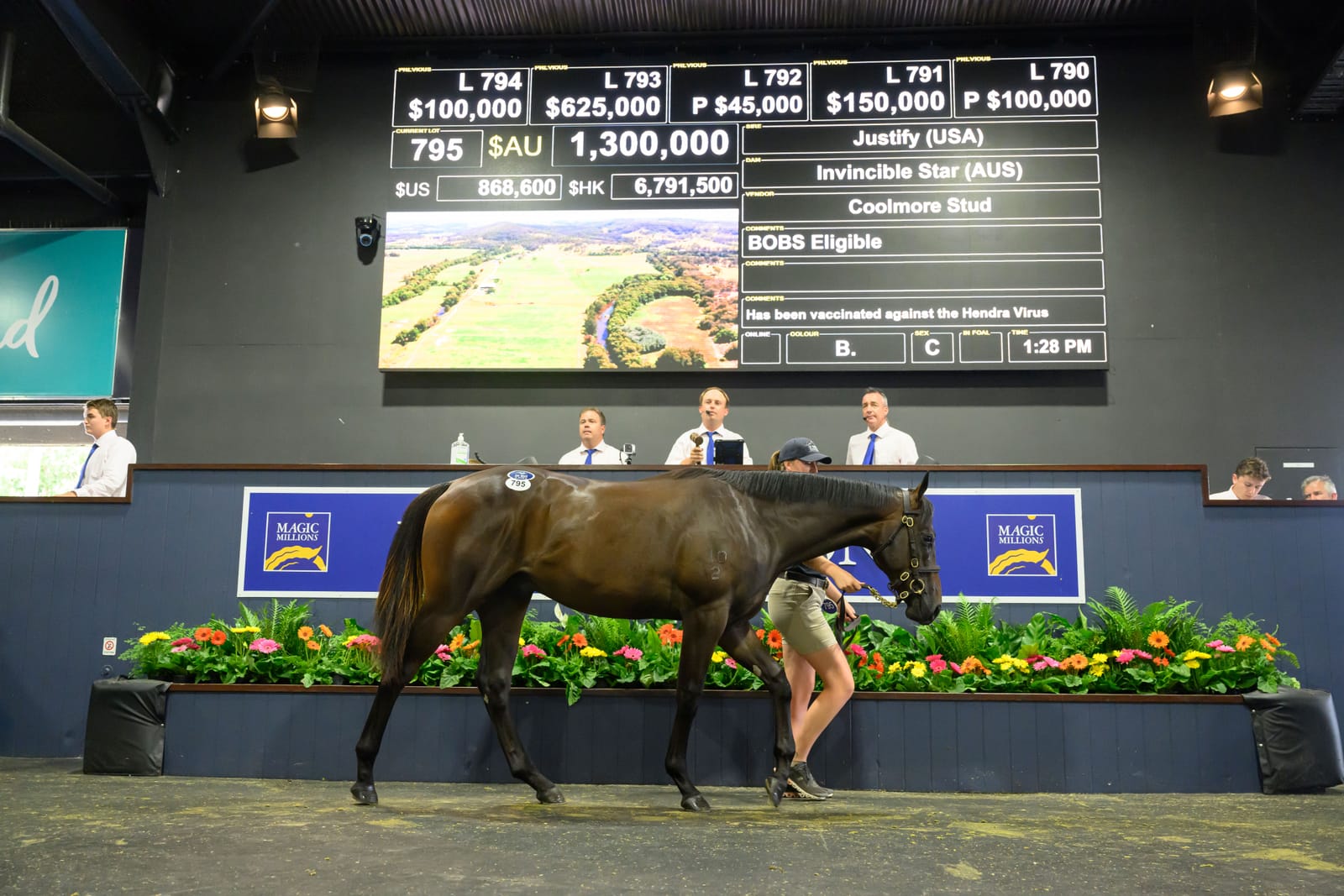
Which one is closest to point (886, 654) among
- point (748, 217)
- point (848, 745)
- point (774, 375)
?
point (848, 745)

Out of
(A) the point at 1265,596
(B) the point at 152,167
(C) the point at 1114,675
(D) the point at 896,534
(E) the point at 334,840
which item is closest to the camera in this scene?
Result: (E) the point at 334,840

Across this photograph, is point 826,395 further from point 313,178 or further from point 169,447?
point 169,447

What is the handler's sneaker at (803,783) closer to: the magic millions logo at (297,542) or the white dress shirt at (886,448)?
the white dress shirt at (886,448)

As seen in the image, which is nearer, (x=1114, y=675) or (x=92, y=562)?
(x=1114, y=675)

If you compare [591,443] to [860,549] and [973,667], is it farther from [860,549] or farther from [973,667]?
[973,667]

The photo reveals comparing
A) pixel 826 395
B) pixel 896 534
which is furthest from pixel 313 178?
pixel 896 534

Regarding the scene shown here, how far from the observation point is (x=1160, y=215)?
10328mm

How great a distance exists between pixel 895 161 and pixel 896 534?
562 centimetres

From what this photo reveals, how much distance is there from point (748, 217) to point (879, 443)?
2.75 m

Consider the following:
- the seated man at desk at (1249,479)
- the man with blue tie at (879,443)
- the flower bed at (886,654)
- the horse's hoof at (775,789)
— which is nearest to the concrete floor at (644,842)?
the horse's hoof at (775,789)

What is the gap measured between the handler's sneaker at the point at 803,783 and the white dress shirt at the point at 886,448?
324 cm

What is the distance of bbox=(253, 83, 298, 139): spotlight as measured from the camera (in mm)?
10664

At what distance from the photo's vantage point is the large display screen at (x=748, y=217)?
387 inches

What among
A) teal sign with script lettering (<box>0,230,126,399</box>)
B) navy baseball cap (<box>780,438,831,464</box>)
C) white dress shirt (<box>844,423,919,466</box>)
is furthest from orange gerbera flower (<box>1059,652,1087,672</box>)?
teal sign with script lettering (<box>0,230,126,399</box>)
